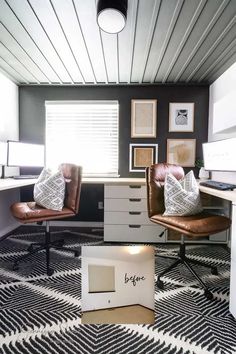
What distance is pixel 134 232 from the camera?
2.96 metres

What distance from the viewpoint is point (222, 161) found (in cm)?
260

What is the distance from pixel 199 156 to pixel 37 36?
99.3 inches

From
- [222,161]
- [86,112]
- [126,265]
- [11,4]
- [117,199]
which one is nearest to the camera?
[126,265]

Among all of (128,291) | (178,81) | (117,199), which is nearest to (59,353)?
(128,291)

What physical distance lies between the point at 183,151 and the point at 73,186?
5.98 feet

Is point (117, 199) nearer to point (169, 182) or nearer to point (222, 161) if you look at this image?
point (169, 182)

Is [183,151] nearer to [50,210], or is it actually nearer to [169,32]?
[169,32]

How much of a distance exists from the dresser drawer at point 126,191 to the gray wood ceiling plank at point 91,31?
146 cm

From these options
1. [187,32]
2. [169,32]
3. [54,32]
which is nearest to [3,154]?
[54,32]

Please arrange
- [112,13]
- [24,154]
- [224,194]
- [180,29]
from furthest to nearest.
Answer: [24,154] → [180,29] → [224,194] → [112,13]

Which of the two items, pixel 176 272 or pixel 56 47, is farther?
pixel 56 47

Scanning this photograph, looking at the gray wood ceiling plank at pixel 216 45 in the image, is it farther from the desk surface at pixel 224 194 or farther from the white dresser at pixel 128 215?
the white dresser at pixel 128 215

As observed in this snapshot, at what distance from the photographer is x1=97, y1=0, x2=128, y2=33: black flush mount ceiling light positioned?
5.33 feet

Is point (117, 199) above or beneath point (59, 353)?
above
